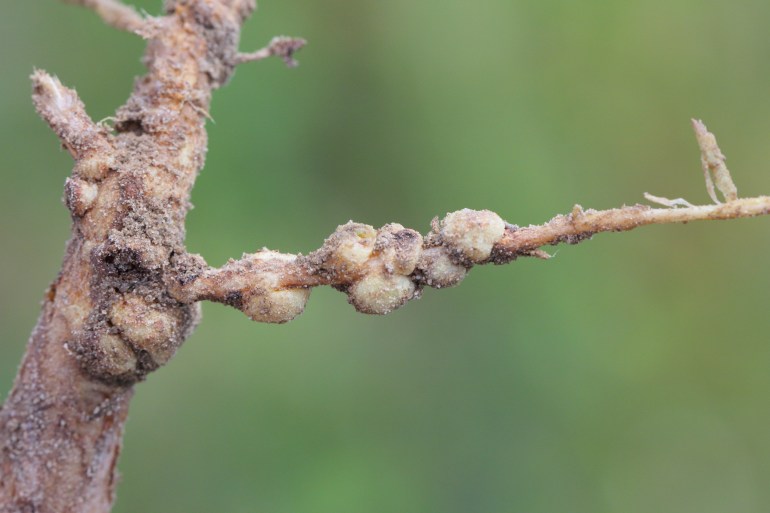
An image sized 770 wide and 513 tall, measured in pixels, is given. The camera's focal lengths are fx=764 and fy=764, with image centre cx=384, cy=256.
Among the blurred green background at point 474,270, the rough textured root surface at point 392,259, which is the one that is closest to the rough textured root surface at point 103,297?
the rough textured root surface at point 392,259

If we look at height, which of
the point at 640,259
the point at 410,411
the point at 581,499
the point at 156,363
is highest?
the point at 640,259

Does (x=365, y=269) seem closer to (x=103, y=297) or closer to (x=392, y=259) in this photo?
(x=392, y=259)

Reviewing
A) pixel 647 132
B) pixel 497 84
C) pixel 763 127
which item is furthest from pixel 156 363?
Answer: pixel 763 127

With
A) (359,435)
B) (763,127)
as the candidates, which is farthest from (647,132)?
(359,435)

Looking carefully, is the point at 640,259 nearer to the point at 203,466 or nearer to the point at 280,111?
the point at 280,111

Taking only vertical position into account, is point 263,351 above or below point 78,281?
above

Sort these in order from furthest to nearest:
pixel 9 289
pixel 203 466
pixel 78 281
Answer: pixel 9 289 → pixel 203 466 → pixel 78 281

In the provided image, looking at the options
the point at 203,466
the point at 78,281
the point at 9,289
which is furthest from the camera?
the point at 9,289

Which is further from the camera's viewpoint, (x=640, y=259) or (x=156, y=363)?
(x=640, y=259)
